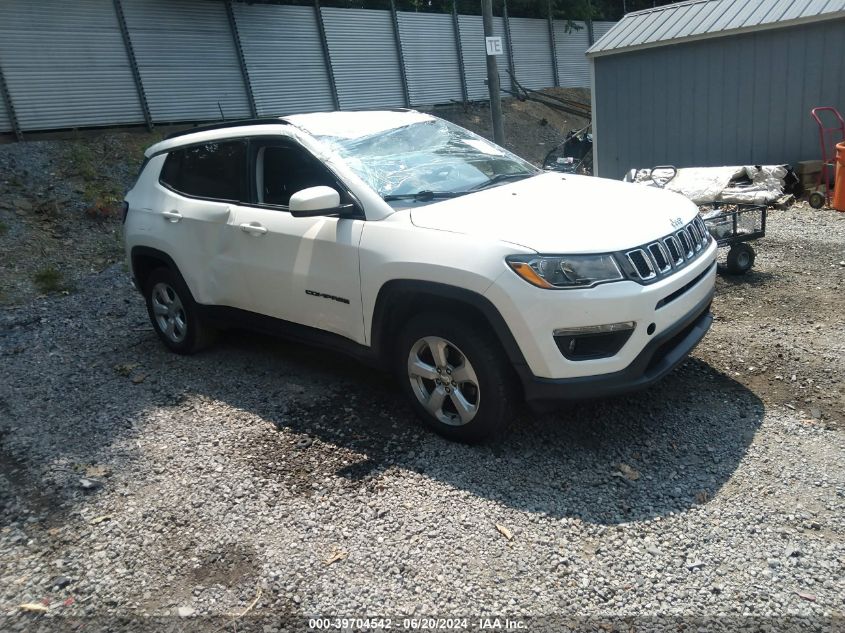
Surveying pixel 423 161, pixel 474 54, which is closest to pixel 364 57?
pixel 474 54

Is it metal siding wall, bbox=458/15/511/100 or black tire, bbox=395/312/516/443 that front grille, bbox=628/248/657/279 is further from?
metal siding wall, bbox=458/15/511/100

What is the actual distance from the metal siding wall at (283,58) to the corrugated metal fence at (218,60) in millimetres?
26

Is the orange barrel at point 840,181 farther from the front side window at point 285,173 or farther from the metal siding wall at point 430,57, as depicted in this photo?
the metal siding wall at point 430,57

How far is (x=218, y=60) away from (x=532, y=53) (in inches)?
473

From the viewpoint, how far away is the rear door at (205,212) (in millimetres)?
4750

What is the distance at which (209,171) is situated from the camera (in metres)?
5.02

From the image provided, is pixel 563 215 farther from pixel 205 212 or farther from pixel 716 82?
pixel 716 82

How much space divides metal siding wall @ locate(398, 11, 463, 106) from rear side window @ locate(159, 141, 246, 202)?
14.5 m

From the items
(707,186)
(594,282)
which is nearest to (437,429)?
(594,282)

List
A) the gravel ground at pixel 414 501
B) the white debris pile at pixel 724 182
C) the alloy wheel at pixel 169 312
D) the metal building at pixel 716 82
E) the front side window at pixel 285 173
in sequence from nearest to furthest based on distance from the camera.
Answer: the gravel ground at pixel 414 501 → the front side window at pixel 285 173 → the alloy wheel at pixel 169 312 → the white debris pile at pixel 724 182 → the metal building at pixel 716 82

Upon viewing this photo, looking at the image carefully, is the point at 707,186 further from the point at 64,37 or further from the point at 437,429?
the point at 64,37

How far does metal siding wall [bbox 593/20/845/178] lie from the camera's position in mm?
10406

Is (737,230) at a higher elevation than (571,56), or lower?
higher

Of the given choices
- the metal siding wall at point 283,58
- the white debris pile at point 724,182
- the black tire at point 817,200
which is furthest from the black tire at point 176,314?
the metal siding wall at point 283,58
